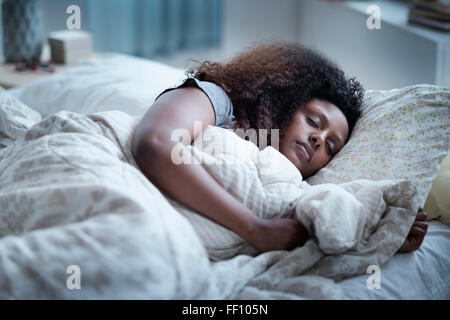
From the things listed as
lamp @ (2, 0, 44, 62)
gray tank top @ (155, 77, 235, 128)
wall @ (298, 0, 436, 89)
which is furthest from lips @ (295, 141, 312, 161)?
lamp @ (2, 0, 44, 62)

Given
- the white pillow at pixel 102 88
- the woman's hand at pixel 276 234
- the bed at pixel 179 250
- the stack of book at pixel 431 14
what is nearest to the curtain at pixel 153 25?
the white pillow at pixel 102 88

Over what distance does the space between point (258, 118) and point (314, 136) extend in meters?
0.13

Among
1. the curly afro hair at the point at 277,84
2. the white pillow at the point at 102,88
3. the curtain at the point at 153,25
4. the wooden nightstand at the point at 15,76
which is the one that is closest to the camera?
the curly afro hair at the point at 277,84

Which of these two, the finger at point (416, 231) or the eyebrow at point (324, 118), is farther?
the eyebrow at point (324, 118)

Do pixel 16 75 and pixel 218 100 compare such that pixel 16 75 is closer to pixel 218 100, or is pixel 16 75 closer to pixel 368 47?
pixel 218 100

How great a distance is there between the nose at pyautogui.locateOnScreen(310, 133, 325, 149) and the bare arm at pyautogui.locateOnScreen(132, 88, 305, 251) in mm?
310

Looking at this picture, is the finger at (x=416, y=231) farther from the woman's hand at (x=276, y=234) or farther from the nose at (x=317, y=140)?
the nose at (x=317, y=140)

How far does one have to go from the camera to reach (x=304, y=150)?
1052 millimetres

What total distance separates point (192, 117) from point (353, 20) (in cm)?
182

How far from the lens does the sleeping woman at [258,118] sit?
77 centimetres

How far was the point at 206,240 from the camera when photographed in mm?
783

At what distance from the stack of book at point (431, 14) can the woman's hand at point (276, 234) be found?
1518 millimetres
